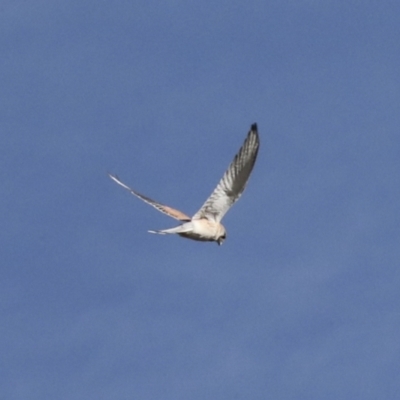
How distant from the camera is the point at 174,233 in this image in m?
34.8

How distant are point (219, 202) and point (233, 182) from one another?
0.71 meters

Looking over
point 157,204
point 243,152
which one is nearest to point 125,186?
point 157,204

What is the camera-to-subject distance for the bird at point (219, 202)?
34.6 m

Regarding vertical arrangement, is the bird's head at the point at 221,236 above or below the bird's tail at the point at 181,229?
above

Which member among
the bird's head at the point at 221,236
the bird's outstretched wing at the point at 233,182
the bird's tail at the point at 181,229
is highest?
the bird's outstretched wing at the point at 233,182

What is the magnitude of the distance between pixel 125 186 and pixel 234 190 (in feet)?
8.98

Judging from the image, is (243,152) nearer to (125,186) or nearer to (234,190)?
(234,190)

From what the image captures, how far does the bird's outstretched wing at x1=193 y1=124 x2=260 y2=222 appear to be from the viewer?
113 ft

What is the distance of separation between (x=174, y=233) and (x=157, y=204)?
2062mm

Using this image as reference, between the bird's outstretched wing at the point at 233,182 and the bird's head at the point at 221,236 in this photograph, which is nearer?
the bird's outstretched wing at the point at 233,182

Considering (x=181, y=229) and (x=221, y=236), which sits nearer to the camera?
(x=181, y=229)

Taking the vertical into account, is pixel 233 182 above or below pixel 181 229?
above

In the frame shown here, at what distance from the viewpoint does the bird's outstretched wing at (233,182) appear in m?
34.6

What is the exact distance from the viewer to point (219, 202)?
35719 millimetres
